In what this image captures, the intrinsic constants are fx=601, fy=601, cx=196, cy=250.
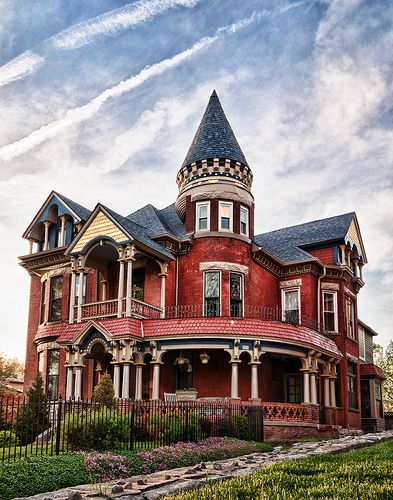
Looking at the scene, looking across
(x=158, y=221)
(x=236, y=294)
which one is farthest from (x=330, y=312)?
(x=158, y=221)

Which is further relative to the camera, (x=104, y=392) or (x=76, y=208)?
(x=76, y=208)

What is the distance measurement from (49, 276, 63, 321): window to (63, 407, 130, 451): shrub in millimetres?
14111

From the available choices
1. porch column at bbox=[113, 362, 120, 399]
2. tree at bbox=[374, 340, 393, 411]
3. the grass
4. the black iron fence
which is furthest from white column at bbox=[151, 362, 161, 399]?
tree at bbox=[374, 340, 393, 411]

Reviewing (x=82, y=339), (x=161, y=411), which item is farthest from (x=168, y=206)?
(x=161, y=411)

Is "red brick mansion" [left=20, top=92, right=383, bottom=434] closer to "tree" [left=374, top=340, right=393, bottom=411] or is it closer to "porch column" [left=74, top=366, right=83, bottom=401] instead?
"porch column" [left=74, top=366, right=83, bottom=401]

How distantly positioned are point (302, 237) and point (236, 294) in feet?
24.9

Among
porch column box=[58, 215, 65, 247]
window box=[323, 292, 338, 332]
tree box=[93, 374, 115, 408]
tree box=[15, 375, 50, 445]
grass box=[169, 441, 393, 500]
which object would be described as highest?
porch column box=[58, 215, 65, 247]

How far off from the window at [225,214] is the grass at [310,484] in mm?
17762

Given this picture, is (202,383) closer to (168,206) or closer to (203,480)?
(168,206)

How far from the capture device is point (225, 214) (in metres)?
27.5

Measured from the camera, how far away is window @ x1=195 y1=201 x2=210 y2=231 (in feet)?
90.0

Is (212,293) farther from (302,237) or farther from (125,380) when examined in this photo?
(302,237)

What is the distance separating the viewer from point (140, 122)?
24766 millimetres

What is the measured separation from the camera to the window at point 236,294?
26.5 metres
